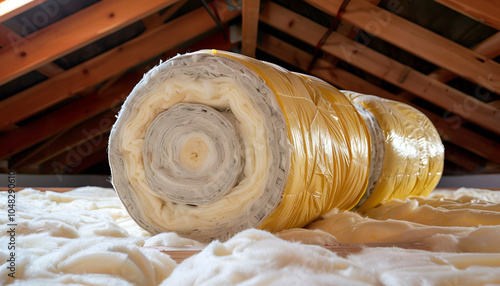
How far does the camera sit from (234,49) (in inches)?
160

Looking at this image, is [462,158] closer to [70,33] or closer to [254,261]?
[70,33]

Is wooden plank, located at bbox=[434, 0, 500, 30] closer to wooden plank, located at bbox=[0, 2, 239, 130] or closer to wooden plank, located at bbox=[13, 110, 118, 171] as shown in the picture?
wooden plank, located at bbox=[0, 2, 239, 130]

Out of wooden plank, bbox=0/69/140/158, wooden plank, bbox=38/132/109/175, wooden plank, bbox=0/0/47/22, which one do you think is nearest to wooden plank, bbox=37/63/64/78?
wooden plank, bbox=0/69/140/158

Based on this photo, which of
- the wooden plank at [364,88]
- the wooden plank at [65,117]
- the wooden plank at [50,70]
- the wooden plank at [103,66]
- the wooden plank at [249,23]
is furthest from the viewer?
the wooden plank at [364,88]

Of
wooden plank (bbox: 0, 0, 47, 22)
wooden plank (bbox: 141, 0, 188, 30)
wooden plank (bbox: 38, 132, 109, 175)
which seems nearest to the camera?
wooden plank (bbox: 0, 0, 47, 22)

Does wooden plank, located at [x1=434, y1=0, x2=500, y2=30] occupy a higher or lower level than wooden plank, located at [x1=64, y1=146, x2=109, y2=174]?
lower

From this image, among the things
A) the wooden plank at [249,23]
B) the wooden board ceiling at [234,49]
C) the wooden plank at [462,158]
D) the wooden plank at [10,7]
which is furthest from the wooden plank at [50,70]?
the wooden plank at [462,158]

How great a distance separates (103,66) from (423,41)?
8.05ft

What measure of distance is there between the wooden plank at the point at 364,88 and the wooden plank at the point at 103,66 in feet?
2.76

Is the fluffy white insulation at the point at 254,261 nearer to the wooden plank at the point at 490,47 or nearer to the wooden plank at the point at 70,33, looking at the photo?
the wooden plank at the point at 70,33

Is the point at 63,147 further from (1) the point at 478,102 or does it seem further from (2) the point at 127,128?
(1) the point at 478,102

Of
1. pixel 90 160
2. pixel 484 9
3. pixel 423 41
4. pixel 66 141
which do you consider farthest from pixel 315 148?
pixel 90 160

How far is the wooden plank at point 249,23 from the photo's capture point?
104 inches

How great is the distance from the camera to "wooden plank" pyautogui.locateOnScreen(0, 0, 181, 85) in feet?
8.20
